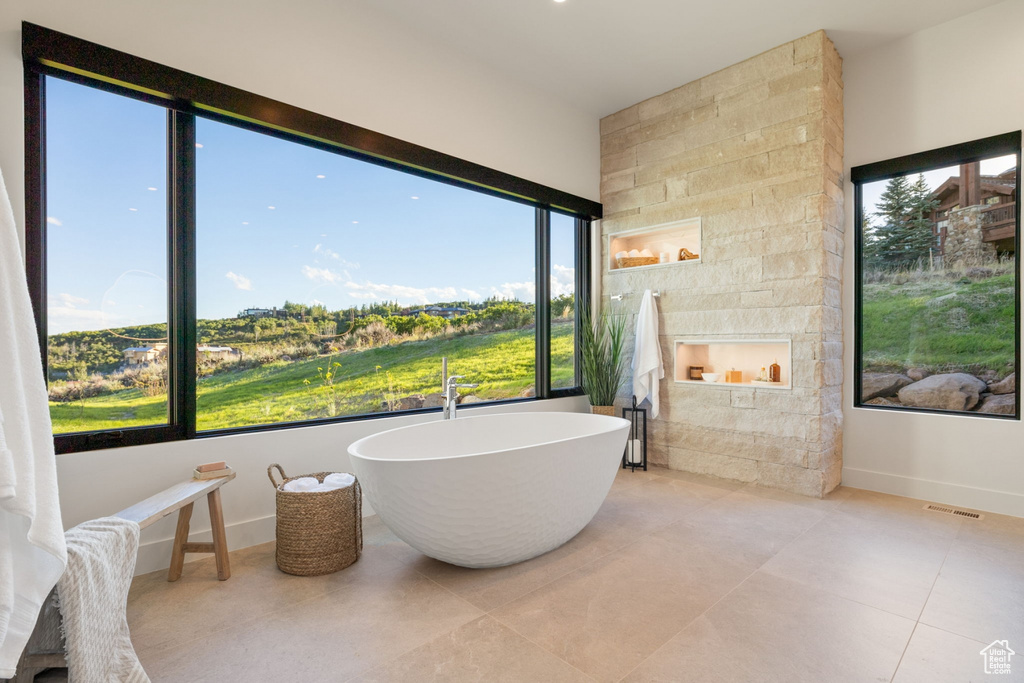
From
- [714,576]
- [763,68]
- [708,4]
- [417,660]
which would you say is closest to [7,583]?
[417,660]

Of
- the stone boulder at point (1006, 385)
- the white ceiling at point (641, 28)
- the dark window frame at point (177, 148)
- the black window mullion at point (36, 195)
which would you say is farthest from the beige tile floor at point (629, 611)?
the white ceiling at point (641, 28)

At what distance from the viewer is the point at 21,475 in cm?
112

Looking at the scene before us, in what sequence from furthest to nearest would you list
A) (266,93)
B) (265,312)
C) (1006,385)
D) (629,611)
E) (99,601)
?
(1006,385)
(265,312)
(266,93)
(629,611)
(99,601)

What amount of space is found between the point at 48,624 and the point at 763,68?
462cm

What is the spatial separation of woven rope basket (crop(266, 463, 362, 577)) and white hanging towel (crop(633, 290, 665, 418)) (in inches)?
101

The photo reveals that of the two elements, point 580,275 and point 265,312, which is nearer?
point 265,312

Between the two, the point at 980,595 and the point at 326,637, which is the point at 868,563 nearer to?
the point at 980,595

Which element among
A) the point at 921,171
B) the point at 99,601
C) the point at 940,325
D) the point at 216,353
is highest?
the point at 921,171

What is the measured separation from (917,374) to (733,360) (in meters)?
1.14

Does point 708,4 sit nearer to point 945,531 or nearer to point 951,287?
point 951,287

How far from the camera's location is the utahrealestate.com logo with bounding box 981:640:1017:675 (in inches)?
62.2

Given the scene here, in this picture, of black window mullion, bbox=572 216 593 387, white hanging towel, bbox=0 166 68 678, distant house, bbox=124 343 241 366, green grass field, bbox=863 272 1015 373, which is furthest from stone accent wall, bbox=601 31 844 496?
white hanging towel, bbox=0 166 68 678

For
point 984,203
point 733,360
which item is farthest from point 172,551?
point 984,203

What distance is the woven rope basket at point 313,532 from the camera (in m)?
2.25
